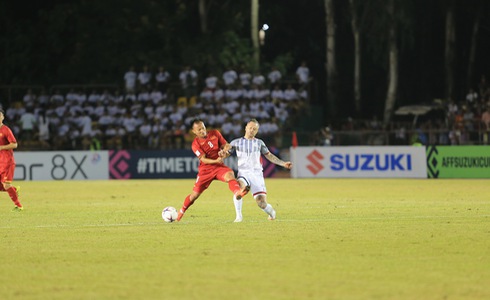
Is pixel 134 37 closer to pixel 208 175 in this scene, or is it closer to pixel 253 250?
pixel 208 175

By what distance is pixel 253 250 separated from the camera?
13680 mm

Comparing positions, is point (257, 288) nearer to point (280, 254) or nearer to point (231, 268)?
point (231, 268)

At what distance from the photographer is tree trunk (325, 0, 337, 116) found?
4982 cm

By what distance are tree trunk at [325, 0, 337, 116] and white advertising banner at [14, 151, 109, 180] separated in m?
15.0

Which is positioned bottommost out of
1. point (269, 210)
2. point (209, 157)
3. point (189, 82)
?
point (269, 210)

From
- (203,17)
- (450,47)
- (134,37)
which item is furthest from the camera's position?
(450,47)

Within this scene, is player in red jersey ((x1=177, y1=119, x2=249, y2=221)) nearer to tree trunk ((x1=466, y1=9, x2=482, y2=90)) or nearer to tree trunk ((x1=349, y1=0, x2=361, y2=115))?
tree trunk ((x1=349, y1=0, x2=361, y2=115))

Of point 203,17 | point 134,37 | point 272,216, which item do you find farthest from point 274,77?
point 272,216

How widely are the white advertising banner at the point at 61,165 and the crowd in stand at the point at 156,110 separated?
1.28m

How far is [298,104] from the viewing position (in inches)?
1714

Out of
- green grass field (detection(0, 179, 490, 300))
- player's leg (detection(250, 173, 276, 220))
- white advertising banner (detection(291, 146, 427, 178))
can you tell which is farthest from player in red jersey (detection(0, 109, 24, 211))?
white advertising banner (detection(291, 146, 427, 178))

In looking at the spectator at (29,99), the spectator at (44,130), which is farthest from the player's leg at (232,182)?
the spectator at (29,99)

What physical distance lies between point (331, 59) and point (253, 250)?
3801 centimetres

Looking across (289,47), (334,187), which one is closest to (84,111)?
(334,187)
